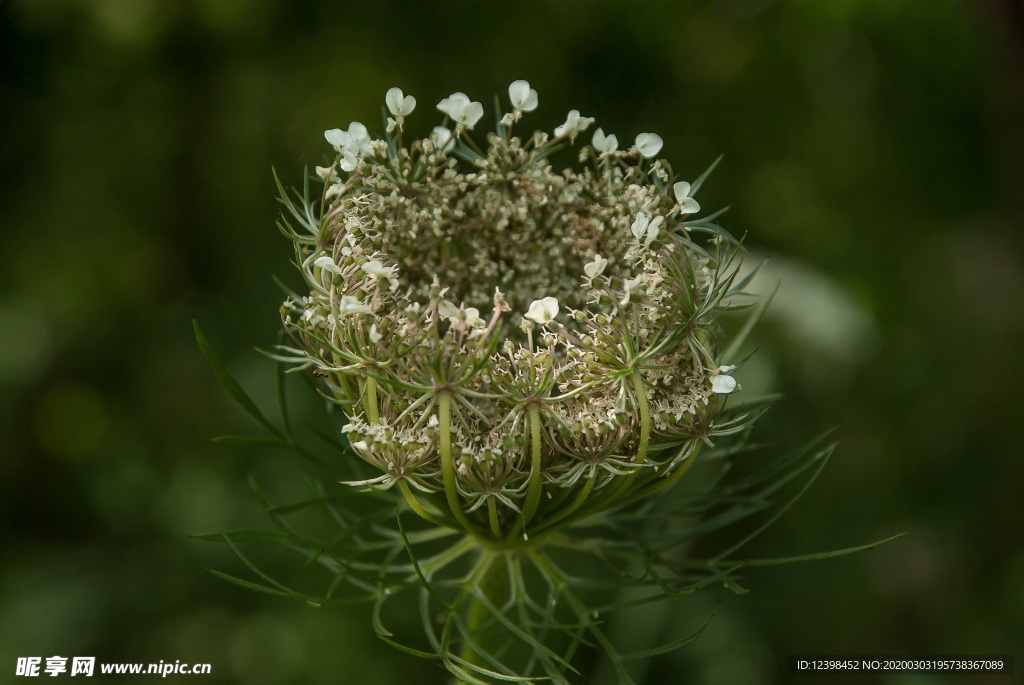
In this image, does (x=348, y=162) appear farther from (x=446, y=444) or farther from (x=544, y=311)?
(x=446, y=444)

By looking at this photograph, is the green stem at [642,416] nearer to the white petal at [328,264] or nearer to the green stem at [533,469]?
the green stem at [533,469]

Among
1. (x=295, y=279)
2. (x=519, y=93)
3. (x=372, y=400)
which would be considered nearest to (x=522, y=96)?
(x=519, y=93)

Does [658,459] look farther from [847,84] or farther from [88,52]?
[88,52]

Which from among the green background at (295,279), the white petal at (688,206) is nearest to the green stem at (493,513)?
the white petal at (688,206)

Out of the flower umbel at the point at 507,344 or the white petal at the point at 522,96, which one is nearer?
the flower umbel at the point at 507,344

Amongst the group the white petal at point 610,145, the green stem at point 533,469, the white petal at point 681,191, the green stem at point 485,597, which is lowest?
the green stem at point 485,597

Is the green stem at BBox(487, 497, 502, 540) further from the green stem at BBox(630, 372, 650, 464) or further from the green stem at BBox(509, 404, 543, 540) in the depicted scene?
the green stem at BBox(630, 372, 650, 464)

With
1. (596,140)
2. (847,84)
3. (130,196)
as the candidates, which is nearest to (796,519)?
(847,84)

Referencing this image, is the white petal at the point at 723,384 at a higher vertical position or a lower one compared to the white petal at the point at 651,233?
lower
